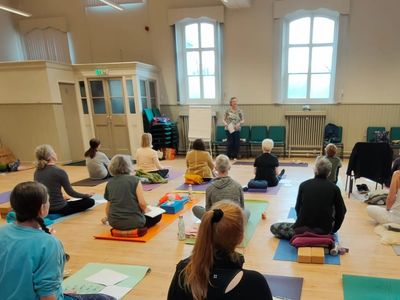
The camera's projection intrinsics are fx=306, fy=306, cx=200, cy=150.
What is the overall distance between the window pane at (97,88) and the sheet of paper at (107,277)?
617 centimetres

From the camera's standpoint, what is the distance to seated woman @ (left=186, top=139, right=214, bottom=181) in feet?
17.0

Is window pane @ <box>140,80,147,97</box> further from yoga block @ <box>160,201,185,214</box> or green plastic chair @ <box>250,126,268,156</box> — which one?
yoga block @ <box>160,201,185,214</box>

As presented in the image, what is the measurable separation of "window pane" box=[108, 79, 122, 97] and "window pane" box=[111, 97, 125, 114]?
126mm

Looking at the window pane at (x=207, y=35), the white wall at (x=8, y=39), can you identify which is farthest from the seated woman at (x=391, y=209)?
the white wall at (x=8, y=39)

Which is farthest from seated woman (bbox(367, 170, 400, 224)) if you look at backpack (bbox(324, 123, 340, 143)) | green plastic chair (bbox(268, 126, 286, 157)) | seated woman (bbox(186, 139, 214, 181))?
green plastic chair (bbox(268, 126, 286, 157))

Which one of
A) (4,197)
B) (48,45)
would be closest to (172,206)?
(4,197)

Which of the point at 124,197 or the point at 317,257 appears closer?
the point at 317,257

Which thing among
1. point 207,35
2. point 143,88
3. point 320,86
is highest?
point 207,35

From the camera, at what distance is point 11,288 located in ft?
4.74

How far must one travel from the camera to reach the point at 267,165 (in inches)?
199

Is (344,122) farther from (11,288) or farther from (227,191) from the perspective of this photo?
(11,288)

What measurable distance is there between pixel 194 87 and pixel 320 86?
3.33 m

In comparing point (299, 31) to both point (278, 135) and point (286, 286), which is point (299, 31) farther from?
point (286, 286)

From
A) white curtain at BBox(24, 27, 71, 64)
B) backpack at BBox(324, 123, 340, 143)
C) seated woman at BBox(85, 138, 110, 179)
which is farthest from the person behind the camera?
white curtain at BBox(24, 27, 71, 64)
